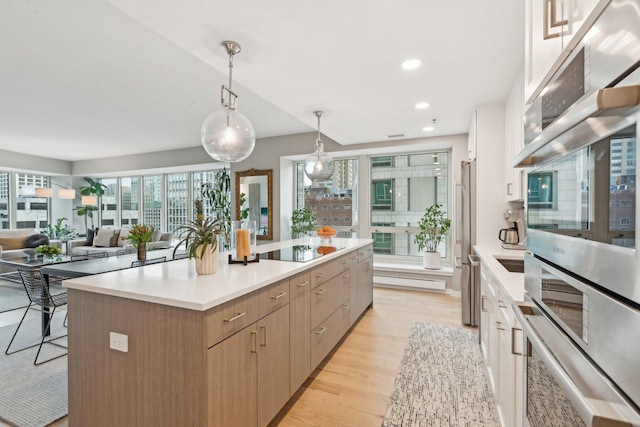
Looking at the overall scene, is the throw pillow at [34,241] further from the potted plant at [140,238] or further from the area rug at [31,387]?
the potted plant at [140,238]

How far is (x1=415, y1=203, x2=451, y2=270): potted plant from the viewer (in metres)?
4.82

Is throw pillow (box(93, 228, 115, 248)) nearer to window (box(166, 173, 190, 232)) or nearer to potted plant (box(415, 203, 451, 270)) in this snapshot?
window (box(166, 173, 190, 232))

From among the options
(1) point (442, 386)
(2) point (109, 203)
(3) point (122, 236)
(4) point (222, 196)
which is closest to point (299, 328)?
(1) point (442, 386)

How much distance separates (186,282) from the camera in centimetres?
161

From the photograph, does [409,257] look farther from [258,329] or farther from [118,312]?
[118,312]

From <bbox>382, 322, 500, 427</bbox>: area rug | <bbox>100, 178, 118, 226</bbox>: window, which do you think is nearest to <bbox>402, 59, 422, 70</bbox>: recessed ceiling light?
<bbox>382, 322, 500, 427</bbox>: area rug

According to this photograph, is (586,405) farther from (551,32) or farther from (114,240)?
(114,240)

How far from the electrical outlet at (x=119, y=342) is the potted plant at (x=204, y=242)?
479 millimetres

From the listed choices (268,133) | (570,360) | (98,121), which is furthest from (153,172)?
(570,360)

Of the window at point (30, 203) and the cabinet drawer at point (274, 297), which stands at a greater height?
the window at point (30, 203)

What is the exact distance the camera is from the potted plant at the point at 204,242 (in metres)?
1.75

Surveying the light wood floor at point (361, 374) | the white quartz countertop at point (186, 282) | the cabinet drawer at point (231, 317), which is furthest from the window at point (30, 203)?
the cabinet drawer at point (231, 317)

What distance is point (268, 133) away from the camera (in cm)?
547

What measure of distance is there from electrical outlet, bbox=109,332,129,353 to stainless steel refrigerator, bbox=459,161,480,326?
3.15 m
